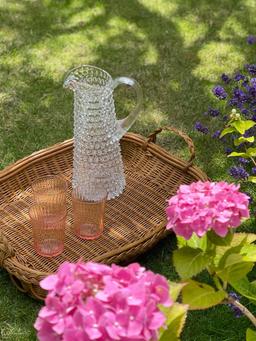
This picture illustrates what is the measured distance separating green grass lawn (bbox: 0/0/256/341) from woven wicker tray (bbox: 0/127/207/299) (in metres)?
0.15

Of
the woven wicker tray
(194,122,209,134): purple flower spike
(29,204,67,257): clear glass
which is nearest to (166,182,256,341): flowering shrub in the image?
the woven wicker tray

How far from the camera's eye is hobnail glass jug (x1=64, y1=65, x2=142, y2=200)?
7.14ft

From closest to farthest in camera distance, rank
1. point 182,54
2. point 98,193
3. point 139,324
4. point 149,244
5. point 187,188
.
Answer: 1. point 139,324
2. point 187,188
3. point 149,244
4. point 98,193
5. point 182,54

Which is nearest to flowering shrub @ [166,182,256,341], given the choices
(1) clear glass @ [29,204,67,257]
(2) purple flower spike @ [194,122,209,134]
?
(1) clear glass @ [29,204,67,257]

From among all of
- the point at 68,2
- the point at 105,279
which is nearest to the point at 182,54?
the point at 68,2

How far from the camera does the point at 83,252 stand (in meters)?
2.10

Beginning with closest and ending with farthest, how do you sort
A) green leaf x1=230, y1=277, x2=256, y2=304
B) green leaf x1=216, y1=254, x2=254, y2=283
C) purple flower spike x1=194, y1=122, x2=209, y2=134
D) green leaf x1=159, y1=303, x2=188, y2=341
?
green leaf x1=159, y1=303, x2=188, y2=341, green leaf x1=216, y1=254, x2=254, y2=283, green leaf x1=230, y1=277, x2=256, y2=304, purple flower spike x1=194, y1=122, x2=209, y2=134

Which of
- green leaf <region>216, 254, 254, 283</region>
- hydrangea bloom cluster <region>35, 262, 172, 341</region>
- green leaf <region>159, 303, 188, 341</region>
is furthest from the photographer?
green leaf <region>216, 254, 254, 283</region>

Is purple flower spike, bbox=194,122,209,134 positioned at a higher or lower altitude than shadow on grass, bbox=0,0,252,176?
higher

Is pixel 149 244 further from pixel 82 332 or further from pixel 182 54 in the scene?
pixel 182 54

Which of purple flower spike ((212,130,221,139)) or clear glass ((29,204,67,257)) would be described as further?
purple flower spike ((212,130,221,139))

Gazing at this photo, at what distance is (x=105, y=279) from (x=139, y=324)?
8 cm

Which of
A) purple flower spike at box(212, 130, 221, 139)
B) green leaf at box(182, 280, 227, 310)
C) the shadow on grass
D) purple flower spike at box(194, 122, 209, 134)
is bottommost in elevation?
the shadow on grass

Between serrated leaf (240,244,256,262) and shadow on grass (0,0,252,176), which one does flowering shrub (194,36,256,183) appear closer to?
shadow on grass (0,0,252,176)
